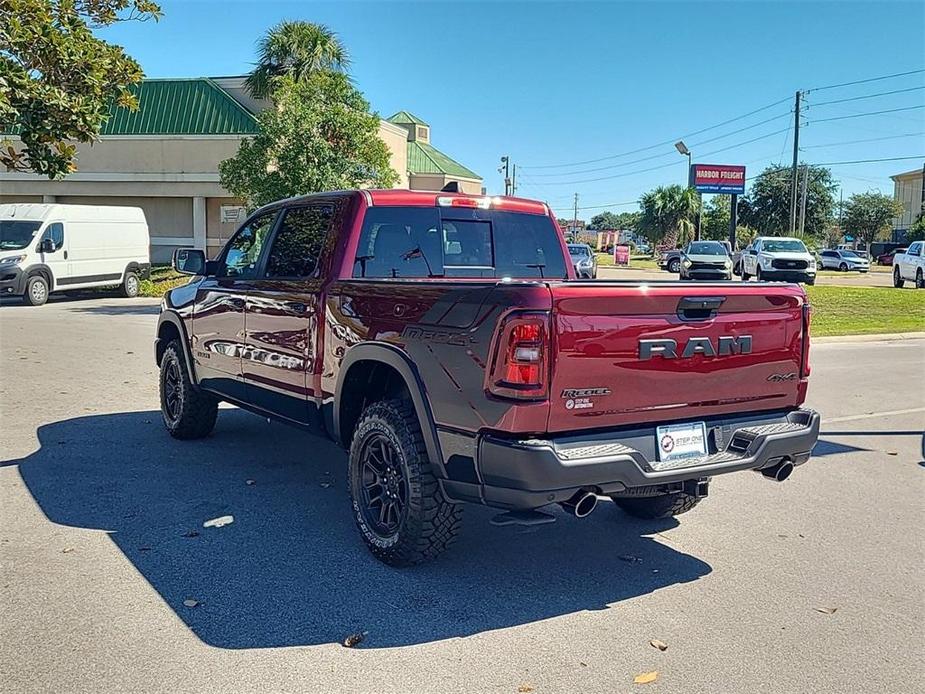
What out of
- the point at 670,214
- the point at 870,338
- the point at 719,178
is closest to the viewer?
the point at 870,338

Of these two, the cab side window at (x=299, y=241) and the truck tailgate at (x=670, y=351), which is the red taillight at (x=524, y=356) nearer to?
the truck tailgate at (x=670, y=351)

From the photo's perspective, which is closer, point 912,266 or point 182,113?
point 912,266

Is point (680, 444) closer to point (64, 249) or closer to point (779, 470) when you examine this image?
point (779, 470)

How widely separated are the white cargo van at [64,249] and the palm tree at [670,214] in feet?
186

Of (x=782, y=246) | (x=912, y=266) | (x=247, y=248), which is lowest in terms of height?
(x=912, y=266)

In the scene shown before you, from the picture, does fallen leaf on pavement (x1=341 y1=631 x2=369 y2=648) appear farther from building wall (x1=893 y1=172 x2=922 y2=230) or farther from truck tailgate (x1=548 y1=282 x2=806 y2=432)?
building wall (x1=893 y1=172 x2=922 y2=230)

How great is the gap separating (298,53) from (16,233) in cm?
1190

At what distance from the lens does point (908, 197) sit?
103 meters

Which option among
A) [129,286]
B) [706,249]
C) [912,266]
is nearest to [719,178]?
[706,249]

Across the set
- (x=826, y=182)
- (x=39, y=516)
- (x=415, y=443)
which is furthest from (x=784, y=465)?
(x=826, y=182)

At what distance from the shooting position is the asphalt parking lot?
3.58 m

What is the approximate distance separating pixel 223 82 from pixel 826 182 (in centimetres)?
6017

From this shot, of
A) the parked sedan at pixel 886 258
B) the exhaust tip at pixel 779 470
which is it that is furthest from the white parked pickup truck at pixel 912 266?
the parked sedan at pixel 886 258

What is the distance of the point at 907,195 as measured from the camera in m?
104
